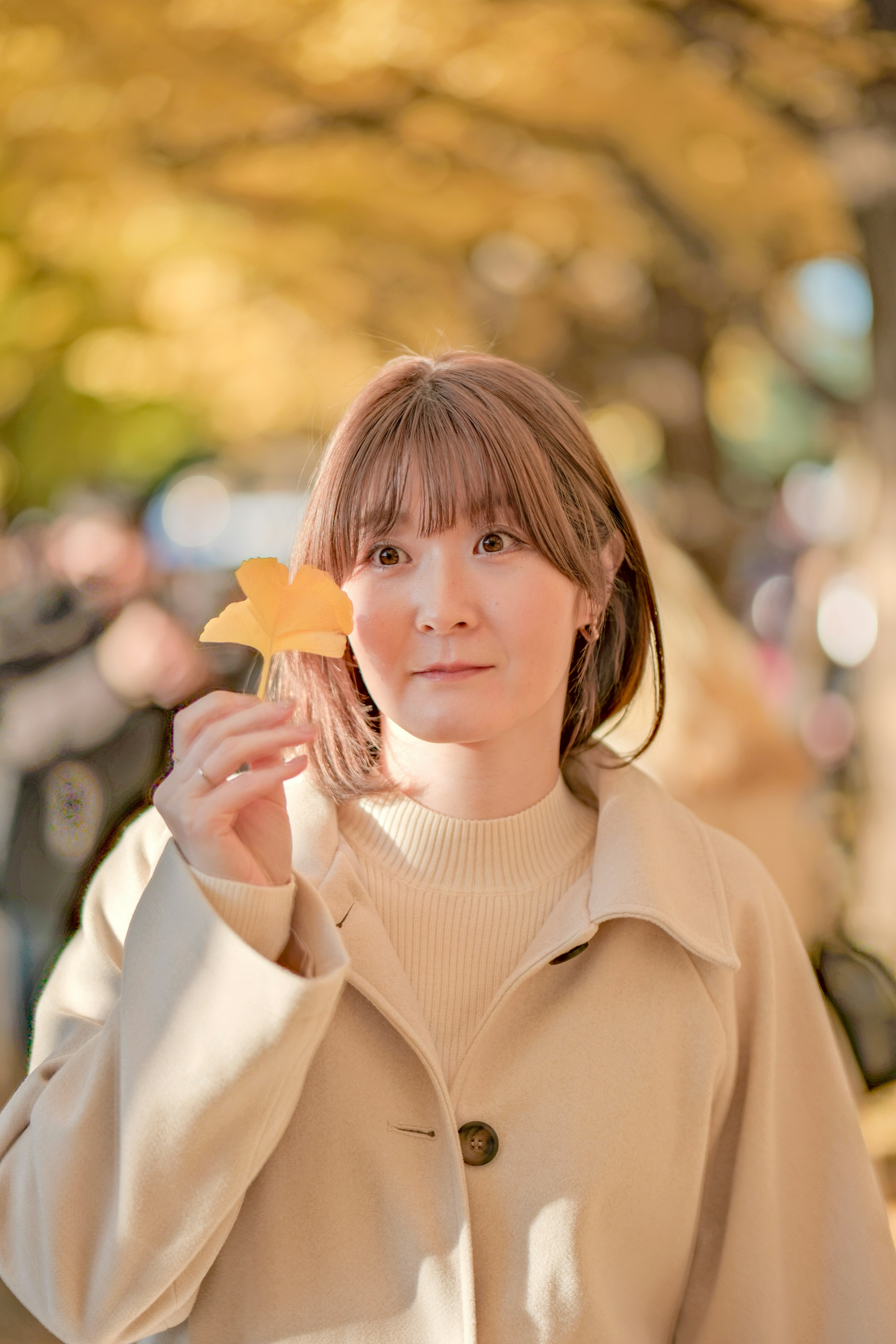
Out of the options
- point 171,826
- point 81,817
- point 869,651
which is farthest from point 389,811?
point 869,651

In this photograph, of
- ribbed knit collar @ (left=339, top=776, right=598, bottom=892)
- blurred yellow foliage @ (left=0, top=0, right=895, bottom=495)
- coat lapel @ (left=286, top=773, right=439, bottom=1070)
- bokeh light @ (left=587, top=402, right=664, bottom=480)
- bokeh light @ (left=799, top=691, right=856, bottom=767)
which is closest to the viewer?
coat lapel @ (left=286, top=773, right=439, bottom=1070)

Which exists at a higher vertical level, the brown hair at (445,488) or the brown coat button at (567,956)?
the brown hair at (445,488)

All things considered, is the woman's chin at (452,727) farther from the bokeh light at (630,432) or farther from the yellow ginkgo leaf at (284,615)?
the bokeh light at (630,432)

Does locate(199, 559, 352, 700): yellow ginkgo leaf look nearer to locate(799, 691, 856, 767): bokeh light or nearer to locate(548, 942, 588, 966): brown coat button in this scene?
locate(548, 942, 588, 966): brown coat button

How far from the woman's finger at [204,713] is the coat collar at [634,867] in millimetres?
237

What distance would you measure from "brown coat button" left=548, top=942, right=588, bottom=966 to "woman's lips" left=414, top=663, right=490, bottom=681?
0.87ft

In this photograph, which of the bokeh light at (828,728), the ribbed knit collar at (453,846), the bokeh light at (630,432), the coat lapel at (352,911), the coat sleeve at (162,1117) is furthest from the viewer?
the bokeh light at (630,432)

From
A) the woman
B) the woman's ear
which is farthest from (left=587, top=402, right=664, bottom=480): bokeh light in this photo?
the woman

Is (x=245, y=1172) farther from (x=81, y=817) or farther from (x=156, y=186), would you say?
(x=156, y=186)

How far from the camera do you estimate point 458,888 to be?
109 cm

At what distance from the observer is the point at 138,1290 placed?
87 centimetres

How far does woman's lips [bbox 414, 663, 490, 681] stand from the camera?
3.34 ft

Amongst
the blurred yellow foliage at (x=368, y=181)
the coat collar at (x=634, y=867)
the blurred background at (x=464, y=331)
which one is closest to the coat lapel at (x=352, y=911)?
the coat collar at (x=634, y=867)

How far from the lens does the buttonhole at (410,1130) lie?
971 millimetres
